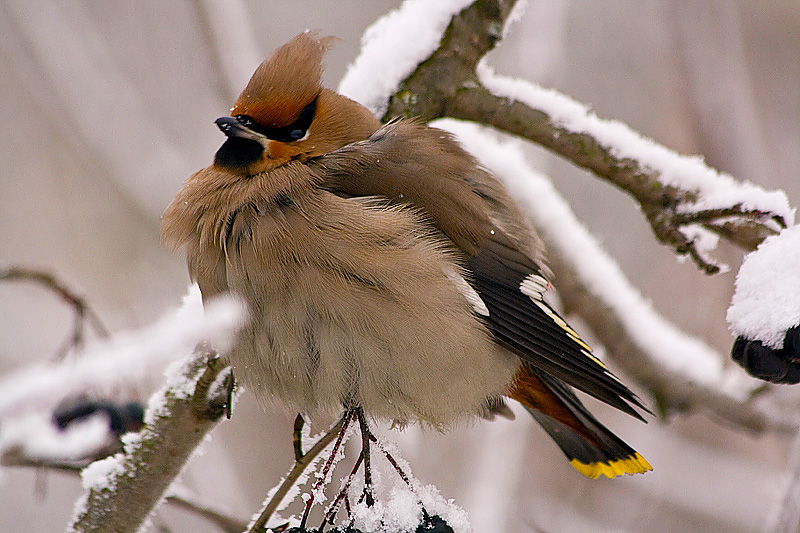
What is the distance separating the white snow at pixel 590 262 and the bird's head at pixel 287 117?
0.54 metres

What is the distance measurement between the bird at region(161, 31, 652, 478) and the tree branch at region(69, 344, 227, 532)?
0.36ft

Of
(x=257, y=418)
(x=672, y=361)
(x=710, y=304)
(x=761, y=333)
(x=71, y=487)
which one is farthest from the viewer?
(x=71, y=487)

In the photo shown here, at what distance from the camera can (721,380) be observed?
129 inches

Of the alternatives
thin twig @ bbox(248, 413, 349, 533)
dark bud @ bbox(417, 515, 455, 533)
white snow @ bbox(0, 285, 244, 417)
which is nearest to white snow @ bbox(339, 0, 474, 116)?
thin twig @ bbox(248, 413, 349, 533)

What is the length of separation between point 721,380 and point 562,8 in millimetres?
Answer: 1960

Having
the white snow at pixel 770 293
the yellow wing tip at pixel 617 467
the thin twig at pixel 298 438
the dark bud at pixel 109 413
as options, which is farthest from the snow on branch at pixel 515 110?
the dark bud at pixel 109 413

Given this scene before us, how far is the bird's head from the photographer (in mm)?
2320

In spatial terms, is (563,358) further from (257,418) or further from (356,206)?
(257,418)

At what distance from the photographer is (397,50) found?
98.0 inches

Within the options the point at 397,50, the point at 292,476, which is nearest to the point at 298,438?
the point at 292,476

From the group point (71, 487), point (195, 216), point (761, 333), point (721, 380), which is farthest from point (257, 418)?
point (761, 333)

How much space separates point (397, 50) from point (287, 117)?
39cm

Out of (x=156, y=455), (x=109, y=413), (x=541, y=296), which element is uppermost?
(x=541, y=296)

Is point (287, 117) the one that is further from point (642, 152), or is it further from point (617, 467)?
point (617, 467)
